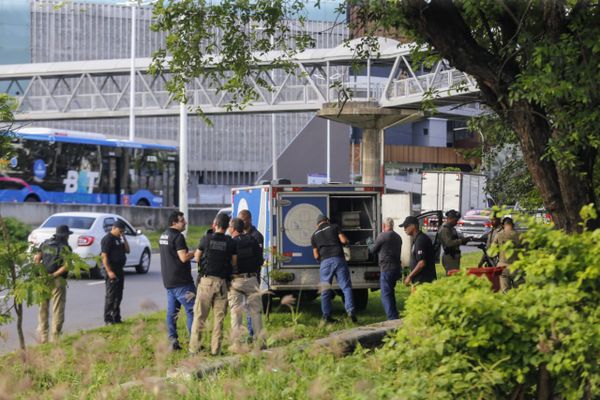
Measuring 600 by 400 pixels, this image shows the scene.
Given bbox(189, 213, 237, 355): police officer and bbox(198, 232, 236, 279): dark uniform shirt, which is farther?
bbox(198, 232, 236, 279): dark uniform shirt

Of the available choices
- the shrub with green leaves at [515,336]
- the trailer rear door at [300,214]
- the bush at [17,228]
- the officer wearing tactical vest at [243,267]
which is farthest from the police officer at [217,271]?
the bush at [17,228]

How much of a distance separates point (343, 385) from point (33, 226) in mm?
31868

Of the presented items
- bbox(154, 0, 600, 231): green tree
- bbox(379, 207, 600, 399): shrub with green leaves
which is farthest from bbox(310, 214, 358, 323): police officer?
bbox(379, 207, 600, 399): shrub with green leaves

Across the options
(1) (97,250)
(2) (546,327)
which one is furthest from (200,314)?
(1) (97,250)

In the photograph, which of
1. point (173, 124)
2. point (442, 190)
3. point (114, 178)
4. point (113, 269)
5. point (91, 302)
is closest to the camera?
point (113, 269)

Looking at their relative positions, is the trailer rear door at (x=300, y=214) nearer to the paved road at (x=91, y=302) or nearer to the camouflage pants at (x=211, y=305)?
the paved road at (x=91, y=302)

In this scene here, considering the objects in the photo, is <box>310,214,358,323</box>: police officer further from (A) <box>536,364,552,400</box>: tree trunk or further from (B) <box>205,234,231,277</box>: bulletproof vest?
(A) <box>536,364,552,400</box>: tree trunk

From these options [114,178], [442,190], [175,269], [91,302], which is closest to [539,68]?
[175,269]

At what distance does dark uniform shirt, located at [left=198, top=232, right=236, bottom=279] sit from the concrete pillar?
3122 centimetres

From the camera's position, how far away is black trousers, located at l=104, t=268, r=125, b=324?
52.6 feet

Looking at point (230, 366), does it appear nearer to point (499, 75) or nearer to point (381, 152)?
point (499, 75)

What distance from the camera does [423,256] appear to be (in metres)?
15.1

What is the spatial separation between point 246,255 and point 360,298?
556cm

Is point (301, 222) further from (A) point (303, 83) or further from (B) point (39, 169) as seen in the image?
(A) point (303, 83)
